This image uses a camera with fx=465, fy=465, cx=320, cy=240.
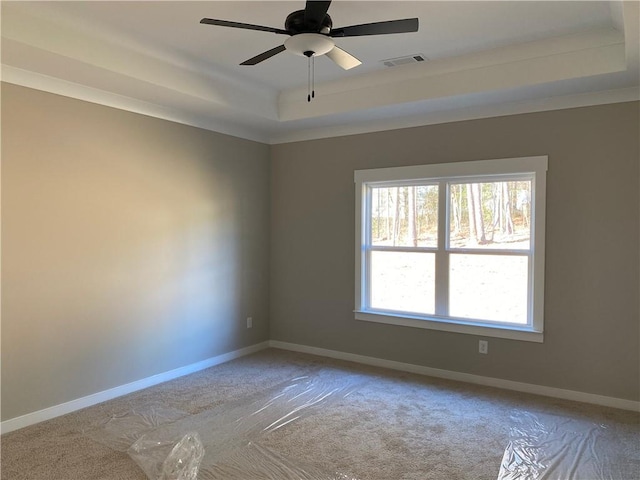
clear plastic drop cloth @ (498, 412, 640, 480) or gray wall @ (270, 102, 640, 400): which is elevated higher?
gray wall @ (270, 102, 640, 400)

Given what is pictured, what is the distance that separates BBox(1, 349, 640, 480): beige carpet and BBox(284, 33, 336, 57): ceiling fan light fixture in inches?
97.8

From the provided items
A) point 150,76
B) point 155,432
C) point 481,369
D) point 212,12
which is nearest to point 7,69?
point 150,76

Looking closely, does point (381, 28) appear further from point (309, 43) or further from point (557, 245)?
point (557, 245)

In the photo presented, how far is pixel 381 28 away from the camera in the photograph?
2.52 m

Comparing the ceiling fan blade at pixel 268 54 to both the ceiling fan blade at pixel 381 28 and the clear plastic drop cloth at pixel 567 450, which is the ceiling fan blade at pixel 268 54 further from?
the clear plastic drop cloth at pixel 567 450

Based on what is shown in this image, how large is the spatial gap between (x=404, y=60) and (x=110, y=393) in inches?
147

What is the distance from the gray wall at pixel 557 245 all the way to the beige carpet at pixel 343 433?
295mm

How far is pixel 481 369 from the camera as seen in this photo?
4.29 meters

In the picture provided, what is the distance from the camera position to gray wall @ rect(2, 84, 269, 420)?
335 cm

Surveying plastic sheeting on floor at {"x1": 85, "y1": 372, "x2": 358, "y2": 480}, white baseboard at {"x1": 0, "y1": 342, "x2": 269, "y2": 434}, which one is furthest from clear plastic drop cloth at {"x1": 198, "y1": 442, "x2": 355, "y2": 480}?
white baseboard at {"x1": 0, "y1": 342, "x2": 269, "y2": 434}

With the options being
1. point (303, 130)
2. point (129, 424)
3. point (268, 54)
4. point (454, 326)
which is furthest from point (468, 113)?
point (129, 424)

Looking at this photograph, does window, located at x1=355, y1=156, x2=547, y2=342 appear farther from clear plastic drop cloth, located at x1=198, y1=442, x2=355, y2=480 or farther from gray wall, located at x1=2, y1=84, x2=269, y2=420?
clear plastic drop cloth, located at x1=198, y1=442, x2=355, y2=480

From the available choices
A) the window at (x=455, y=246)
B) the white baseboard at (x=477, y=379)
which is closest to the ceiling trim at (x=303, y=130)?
the window at (x=455, y=246)

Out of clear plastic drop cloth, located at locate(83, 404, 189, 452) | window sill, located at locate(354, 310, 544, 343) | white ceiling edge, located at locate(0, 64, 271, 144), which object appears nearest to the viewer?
clear plastic drop cloth, located at locate(83, 404, 189, 452)
